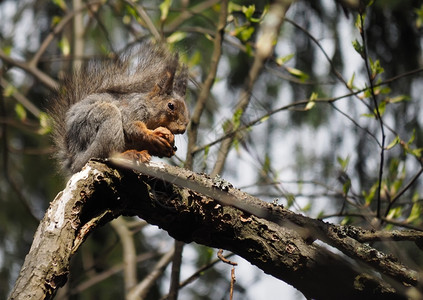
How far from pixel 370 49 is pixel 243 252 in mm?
2053

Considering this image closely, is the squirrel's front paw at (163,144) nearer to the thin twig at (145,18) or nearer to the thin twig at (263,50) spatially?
the thin twig at (263,50)

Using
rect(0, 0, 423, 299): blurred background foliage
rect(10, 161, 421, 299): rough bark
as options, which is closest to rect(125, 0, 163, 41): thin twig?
rect(0, 0, 423, 299): blurred background foliage

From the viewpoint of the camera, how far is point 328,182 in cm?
339

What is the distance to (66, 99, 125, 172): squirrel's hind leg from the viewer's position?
2.18m

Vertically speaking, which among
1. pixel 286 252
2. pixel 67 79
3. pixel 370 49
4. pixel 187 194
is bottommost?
pixel 286 252

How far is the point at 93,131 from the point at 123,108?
210 millimetres

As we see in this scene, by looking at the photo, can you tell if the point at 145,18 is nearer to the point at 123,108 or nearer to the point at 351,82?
the point at 123,108

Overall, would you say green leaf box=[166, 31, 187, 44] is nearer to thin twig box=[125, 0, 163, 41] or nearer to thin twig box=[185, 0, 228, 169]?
thin twig box=[125, 0, 163, 41]

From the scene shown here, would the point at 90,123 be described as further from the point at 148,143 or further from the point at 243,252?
the point at 243,252

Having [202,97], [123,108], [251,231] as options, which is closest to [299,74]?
[202,97]

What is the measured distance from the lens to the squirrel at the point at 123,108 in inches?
86.1

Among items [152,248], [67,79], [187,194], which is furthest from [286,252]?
[152,248]

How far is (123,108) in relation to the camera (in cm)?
238

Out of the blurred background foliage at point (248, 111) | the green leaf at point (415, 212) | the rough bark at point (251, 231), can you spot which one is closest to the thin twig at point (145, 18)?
the blurred background foliage at point (248, 111)
